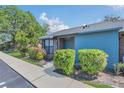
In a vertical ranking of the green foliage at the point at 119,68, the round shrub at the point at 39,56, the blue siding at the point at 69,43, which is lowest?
the green foliage at the point at 119,68

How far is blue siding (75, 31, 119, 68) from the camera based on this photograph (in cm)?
1323

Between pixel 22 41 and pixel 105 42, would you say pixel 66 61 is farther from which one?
pixel 22 41

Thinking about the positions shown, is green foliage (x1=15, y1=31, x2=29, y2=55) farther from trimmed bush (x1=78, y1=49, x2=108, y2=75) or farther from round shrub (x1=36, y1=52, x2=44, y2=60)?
trimmed bush (x1=78, y1=49, x2=108, y2=75)

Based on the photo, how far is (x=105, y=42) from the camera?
14.1 metres

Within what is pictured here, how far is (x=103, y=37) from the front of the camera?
1423 centimetres

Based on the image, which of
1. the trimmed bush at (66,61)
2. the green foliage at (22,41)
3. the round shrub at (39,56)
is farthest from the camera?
the green foliage at (22,41)

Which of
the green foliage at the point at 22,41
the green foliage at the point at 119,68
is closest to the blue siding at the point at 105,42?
the green foliage at the point at 119,68

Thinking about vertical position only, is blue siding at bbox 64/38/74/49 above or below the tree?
below

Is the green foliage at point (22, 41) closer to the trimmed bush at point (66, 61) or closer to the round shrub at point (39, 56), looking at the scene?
the round shrub at point (39, 56)

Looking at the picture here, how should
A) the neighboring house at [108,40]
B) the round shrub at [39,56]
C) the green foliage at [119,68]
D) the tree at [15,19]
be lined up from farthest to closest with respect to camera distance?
the tree at [15,19] → the round shrub at [39,56] → the neighboring house at [108,40] → the green foliage at [119,68]

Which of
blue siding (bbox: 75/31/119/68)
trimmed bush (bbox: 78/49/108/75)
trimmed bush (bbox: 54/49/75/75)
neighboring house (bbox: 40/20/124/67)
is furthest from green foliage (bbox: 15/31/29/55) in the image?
trimmed bush (bbox: 78/49/108/75)

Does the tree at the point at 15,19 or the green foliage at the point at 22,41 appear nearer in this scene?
the green foliage at the point at 22,41

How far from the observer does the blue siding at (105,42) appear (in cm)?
1323

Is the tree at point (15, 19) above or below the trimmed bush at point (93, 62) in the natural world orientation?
above
